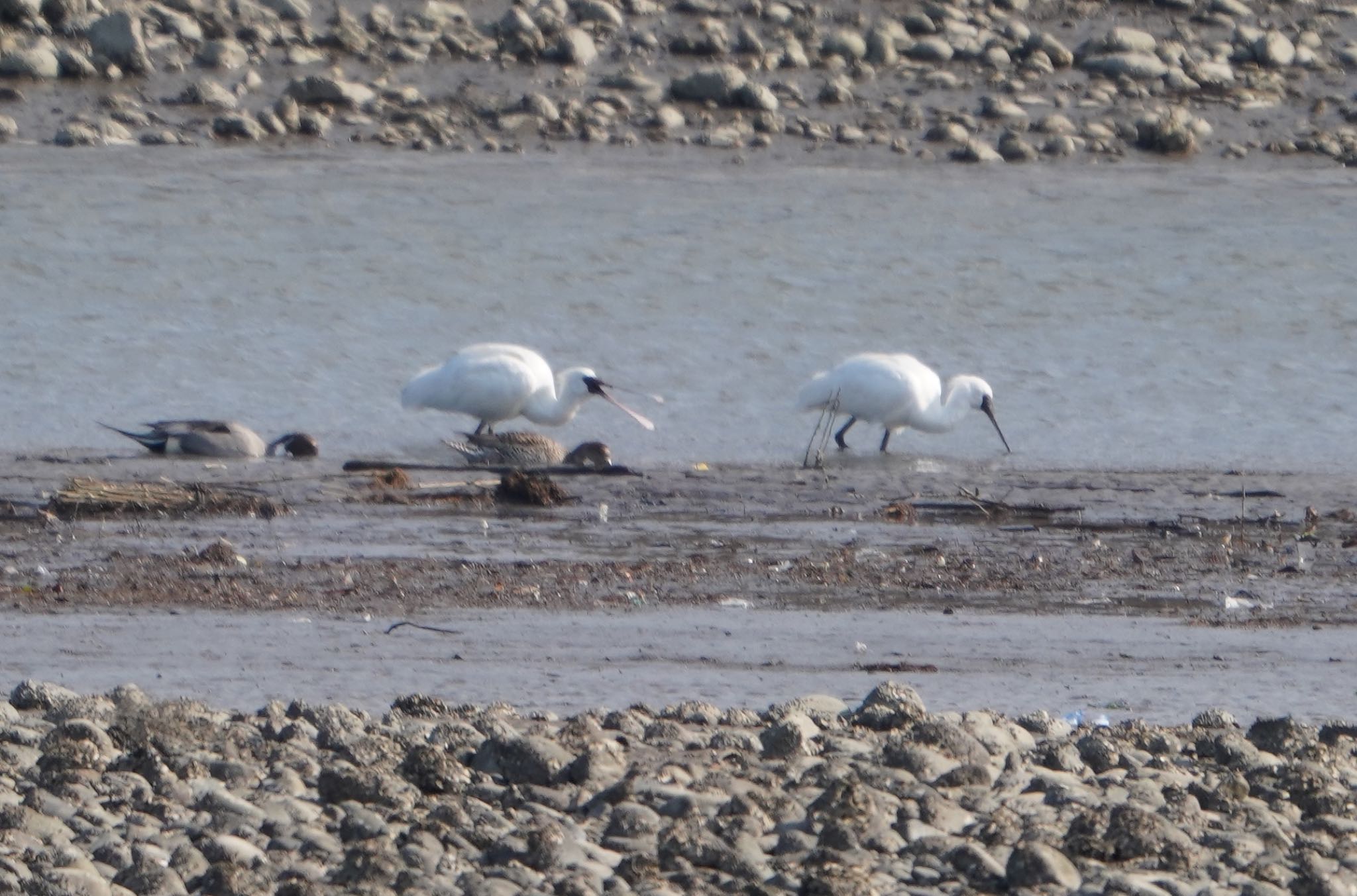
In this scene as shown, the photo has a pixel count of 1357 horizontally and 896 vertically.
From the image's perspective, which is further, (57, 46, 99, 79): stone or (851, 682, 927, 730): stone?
(57, 46, 99, 79): stone

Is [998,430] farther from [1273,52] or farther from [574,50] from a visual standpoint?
[1273,52]

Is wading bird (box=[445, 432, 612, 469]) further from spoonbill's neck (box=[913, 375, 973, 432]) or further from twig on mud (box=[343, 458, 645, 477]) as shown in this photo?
spoonbill's neck (box=[913, 375, 973, 432])

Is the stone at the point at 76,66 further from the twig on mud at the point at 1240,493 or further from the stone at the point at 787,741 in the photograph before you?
the stone at the point at 787,741

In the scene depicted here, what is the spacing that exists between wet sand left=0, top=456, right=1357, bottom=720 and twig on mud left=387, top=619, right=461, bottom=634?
19 mm

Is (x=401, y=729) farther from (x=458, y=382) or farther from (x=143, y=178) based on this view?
(x=143, y=178)

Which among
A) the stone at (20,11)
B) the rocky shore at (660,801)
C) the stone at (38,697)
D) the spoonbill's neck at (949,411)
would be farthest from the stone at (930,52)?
the stone at (38,697)

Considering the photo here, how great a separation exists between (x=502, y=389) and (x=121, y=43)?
39.7ft

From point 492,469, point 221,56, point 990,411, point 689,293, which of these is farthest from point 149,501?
point 221,56

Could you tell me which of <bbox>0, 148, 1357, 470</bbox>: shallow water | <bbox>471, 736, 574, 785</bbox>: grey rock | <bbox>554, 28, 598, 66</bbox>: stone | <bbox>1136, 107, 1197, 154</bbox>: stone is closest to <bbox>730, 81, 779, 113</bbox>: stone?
<bbox>0, 148, 1357, 470</bbox>: shallow water

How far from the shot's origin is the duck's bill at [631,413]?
41.2 feet

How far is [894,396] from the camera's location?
41.0 feet

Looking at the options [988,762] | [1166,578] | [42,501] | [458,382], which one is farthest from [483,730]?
[458,382]

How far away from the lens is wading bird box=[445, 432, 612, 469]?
11.0 metres

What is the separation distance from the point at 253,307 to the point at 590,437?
14.8ft
